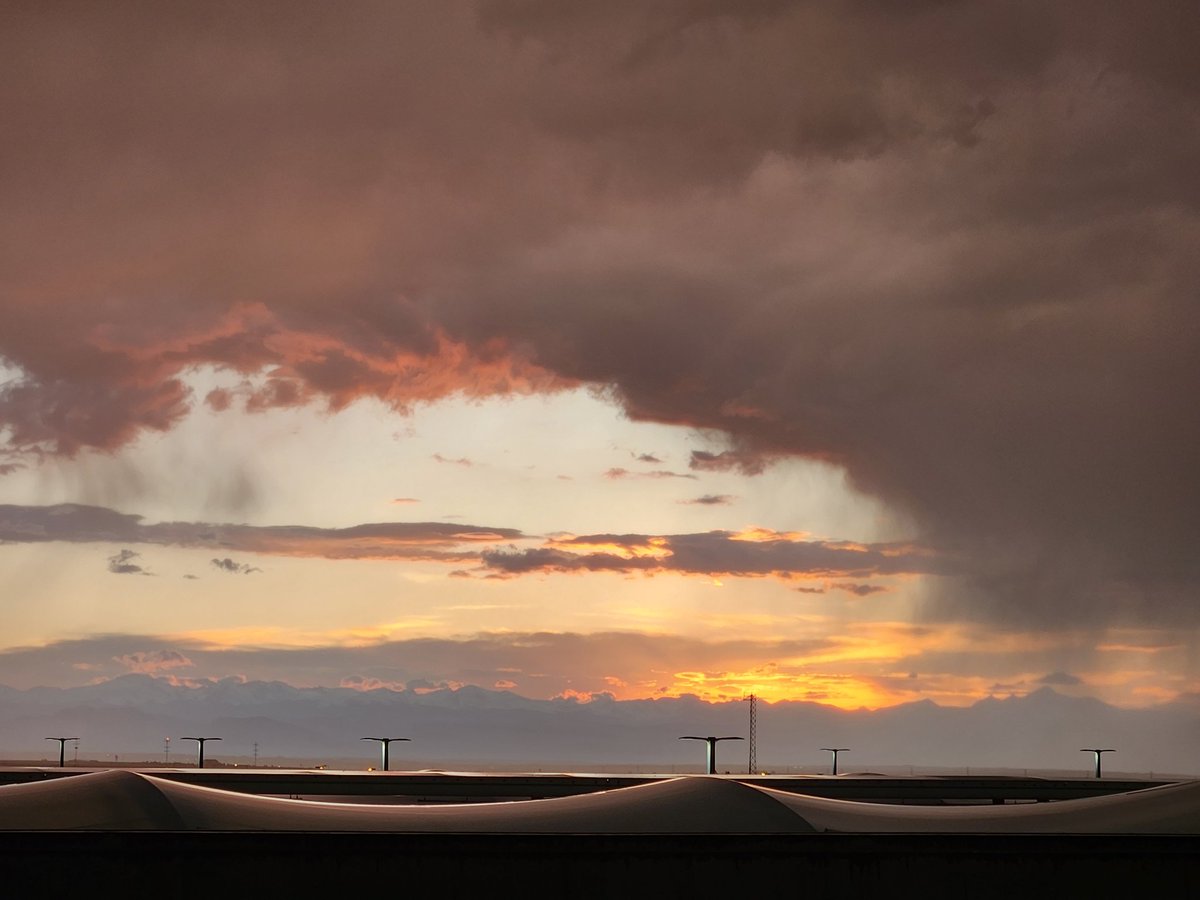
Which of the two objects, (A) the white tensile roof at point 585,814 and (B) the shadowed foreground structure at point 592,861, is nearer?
(B) the shadowed foreground structure at point 592,861

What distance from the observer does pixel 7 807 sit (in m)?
44.9

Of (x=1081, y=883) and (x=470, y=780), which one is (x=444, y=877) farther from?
(x=470, y=780)

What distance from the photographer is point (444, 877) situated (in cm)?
3769

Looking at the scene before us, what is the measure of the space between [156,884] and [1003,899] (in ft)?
78.8

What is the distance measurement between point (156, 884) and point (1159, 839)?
2909cm

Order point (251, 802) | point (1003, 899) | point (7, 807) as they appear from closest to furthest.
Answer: point (1003, 899) → point (7, 807) → point (251, 802)

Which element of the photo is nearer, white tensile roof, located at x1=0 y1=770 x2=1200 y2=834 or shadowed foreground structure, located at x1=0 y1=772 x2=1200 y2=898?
shadowed foreground structure, located at x1=0 y1=772 x2=1200 y2=898

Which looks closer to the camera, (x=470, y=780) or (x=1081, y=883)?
(x=1081, y=883)

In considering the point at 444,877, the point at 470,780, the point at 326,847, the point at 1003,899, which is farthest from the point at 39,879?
the point at 470,780

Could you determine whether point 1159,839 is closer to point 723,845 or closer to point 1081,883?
point 1081,883

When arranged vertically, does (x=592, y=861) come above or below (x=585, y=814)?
below

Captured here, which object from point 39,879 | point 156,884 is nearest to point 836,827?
point 156,884

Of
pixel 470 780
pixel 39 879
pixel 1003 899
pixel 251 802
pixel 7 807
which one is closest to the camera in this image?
pixel 39 879

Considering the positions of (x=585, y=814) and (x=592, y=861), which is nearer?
(x=592, y=861)
